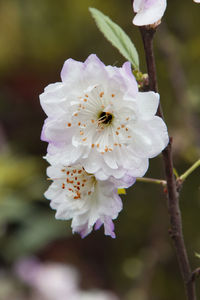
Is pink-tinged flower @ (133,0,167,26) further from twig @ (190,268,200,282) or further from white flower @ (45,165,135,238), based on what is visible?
twig @ (190,268,200,282)

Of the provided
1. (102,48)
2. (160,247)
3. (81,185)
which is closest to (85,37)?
(102,48)

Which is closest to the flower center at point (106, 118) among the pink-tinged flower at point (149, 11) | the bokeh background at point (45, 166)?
the pink-tinged flower at point (149, 11)

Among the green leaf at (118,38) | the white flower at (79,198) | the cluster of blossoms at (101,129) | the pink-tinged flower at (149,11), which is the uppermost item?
the pink-tinged flower at (149,11)

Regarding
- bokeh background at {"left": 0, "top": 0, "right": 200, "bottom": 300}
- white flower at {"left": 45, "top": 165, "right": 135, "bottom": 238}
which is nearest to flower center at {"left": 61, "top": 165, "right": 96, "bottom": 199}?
white flower at {"left": 45, "top": 165, "right": 135, "bottom": 238}

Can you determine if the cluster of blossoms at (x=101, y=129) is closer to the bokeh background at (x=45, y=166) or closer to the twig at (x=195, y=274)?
the twig at (x=195, y=274)

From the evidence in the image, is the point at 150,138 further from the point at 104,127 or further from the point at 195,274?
the point at 195,274

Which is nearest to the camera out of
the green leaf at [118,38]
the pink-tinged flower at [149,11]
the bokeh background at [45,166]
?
the pink-tinged flower at [149,11]
